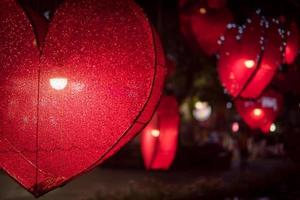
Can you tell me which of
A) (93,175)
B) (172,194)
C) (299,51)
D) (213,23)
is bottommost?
(93,175)

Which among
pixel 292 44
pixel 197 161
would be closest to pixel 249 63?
pixel 292 44

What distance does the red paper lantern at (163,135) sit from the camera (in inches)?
207

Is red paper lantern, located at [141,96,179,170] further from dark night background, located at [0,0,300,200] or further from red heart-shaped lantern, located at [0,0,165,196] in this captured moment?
red heart-shaped lantern, located at [0,0,165,196]

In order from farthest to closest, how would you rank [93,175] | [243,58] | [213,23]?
[93,175] → [213,23] → [243,58]

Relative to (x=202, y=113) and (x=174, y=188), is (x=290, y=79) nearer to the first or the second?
(x=174, y=188)

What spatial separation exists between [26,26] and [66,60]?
0.92 ft

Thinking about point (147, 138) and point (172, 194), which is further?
point (172, 194)

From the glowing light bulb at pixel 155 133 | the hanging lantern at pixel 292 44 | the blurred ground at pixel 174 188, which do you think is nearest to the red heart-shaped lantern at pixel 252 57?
the hanging lantern at pixel 292 44

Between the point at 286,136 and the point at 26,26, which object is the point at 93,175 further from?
the point at 26,26

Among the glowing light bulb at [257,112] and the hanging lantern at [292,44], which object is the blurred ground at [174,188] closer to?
the glowing light bulb at [257,112]

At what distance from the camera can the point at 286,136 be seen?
18.0 ft

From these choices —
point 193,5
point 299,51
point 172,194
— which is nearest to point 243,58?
point 193,5

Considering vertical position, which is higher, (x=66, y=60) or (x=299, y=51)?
(x=66, y=60)

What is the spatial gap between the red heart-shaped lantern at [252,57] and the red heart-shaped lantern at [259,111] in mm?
913
